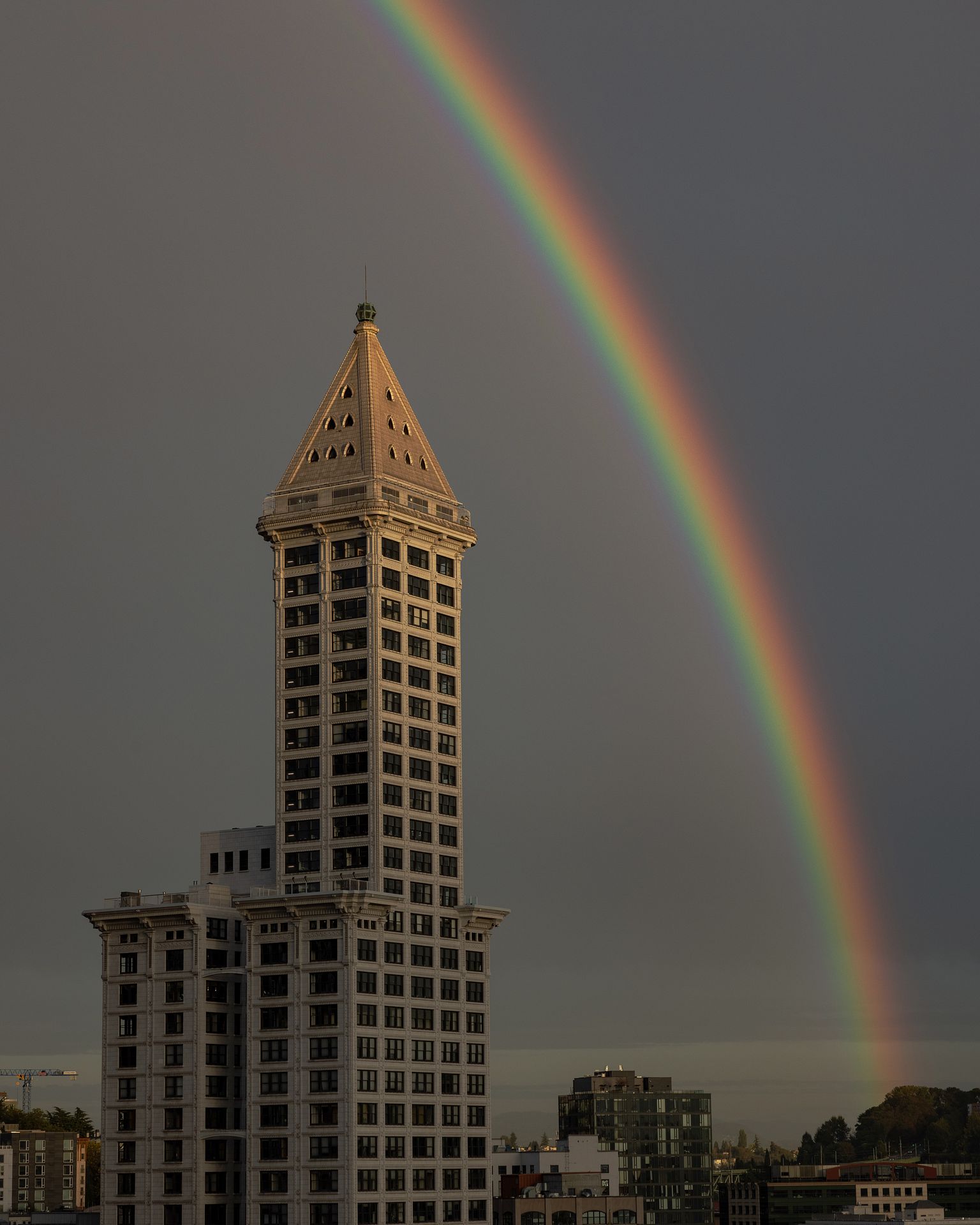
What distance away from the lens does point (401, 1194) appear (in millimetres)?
199500

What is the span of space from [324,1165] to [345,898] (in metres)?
26.4

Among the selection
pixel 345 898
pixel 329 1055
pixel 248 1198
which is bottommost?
pixel 248 1198

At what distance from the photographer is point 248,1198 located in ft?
651

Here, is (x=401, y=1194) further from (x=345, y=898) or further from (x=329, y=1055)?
(x=345, y=898)

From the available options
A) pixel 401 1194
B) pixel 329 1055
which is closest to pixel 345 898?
pixel 329 1055

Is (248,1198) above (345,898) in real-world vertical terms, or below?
below

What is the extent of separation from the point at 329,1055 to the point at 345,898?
52.6 feet

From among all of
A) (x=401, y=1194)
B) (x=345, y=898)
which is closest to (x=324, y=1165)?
(x=401, y=1194)

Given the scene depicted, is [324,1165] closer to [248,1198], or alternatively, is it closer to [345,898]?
[248,1198]

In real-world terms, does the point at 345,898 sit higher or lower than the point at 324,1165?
higher

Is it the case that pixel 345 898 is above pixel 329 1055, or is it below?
above

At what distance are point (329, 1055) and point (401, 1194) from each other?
15.9m

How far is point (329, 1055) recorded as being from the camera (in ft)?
654

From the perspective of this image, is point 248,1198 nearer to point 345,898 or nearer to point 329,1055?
point 329,1055
